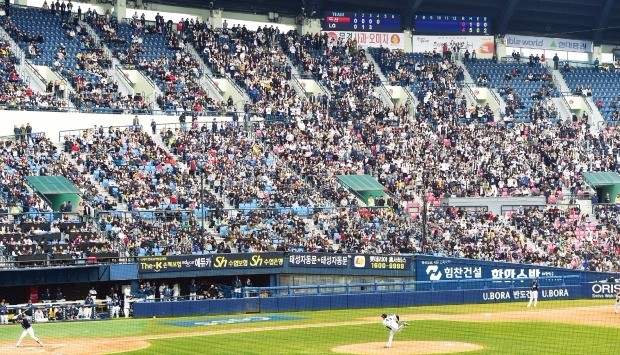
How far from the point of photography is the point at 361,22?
71.7 m

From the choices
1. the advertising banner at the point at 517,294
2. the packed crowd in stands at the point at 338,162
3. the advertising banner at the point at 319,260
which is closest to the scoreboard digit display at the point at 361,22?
the packed crowd in stands at the point at 338,162

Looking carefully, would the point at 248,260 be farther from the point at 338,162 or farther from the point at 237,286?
the point at 338,162

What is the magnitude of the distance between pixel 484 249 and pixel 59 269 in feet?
66.8

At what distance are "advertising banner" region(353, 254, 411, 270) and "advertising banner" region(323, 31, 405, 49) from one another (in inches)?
951

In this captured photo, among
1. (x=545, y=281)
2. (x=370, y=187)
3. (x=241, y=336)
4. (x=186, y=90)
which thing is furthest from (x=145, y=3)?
(x=241, y=336)

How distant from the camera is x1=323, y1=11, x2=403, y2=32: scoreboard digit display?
71.1 metres

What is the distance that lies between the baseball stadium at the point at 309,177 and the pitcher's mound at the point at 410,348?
0.18 metres

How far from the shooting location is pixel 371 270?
49719mm

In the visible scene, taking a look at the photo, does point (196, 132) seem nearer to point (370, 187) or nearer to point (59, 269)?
point (370, 187)

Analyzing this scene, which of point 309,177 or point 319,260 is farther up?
point 309,177

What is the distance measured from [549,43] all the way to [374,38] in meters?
13.1

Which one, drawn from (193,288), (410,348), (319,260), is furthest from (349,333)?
(319,260)

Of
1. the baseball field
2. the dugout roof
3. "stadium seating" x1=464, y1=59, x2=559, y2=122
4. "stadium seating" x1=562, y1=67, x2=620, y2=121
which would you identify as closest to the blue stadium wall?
the baseball field

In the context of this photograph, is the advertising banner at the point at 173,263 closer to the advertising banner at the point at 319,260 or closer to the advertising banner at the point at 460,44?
the advertising banner at the point at 319,260
